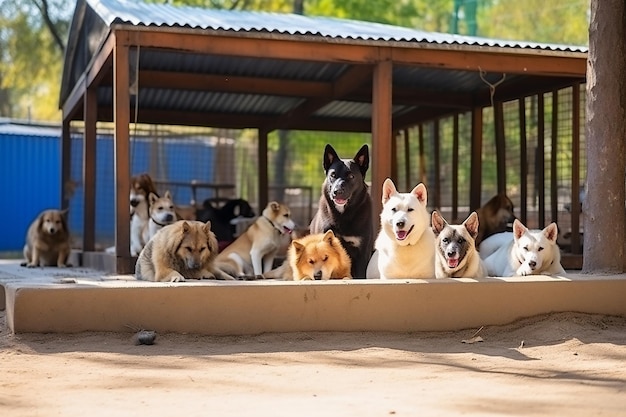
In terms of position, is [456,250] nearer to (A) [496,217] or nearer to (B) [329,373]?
(B) [329,373]

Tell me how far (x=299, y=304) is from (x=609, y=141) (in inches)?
120

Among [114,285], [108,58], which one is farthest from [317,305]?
[108,58]

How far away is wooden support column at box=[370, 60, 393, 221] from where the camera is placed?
28.0 feet

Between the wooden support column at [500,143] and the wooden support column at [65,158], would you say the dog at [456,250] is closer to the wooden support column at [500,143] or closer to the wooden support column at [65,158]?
the wooden support column at [500,143]

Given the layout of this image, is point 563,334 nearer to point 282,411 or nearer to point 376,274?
point 376,274

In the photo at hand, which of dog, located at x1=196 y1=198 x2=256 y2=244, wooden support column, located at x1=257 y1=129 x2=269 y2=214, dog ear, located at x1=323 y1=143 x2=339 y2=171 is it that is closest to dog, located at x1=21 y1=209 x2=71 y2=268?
dog, located at x1=196 y1=198 x2=256 y2=244

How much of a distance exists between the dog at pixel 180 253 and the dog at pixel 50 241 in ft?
16.2

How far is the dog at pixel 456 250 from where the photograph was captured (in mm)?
6680

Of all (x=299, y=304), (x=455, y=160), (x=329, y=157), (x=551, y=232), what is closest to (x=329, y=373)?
(x=299, y=304)

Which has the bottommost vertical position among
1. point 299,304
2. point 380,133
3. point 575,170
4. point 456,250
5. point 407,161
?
point 299,304

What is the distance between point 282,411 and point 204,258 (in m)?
3.53

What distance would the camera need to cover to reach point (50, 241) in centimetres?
1177

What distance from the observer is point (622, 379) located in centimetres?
454

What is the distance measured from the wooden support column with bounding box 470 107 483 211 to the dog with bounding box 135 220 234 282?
6141mm
